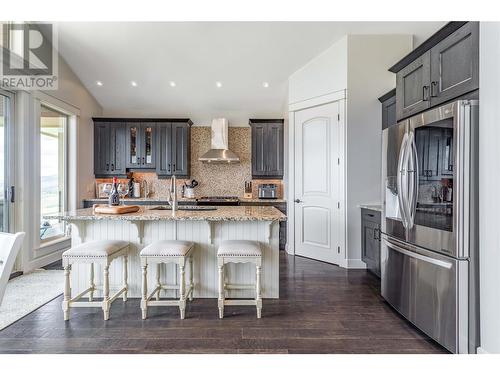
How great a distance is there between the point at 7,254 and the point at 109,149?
4744 mm

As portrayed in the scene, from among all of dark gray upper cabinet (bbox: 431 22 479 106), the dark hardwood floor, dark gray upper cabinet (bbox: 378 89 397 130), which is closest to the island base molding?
the dark hardwood floor

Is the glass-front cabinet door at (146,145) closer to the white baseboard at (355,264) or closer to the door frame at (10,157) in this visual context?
the door frame at (10,157)

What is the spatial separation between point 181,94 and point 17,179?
119 inches

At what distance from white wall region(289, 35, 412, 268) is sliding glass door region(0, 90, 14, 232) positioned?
14.8 ft

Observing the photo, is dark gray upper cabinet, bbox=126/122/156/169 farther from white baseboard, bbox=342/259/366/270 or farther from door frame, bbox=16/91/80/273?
white baseboard, bbox=342/259/366/270

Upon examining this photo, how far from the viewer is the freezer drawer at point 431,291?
6.52ft

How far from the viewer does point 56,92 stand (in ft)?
15.0

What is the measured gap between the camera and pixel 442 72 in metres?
2.32

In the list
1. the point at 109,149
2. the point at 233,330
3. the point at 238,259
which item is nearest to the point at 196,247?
the point at 238,259

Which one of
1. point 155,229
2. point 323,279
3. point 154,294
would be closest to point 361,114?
point 323,279

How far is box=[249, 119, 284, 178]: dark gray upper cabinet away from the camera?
573cm

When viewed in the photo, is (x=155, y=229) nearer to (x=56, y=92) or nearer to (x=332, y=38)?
(x=56, y=92)

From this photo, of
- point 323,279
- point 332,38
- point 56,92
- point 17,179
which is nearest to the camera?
point 323,279

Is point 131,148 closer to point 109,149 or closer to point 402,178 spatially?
point 109,149
